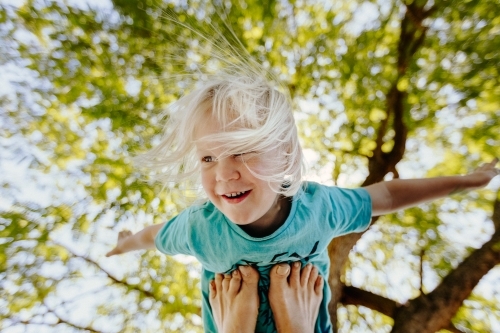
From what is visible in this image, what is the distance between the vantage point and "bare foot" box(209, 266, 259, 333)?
6.28 feet

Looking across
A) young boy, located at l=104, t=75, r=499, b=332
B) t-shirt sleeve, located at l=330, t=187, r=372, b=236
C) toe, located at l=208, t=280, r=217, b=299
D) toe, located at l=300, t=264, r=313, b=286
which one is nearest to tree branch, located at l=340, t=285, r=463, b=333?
young boy, located at l=104, t=75, r=499, b=332

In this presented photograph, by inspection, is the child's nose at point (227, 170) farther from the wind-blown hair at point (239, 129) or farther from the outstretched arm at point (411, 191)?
the outstretched arm at point (411, 191)

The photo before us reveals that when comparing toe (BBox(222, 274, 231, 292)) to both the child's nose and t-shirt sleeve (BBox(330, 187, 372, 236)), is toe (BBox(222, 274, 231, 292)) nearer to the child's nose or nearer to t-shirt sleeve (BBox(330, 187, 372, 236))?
t-shirt sleeve (BBox(330, 187, 372, 236))

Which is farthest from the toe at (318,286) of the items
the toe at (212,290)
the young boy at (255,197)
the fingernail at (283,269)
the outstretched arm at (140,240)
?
the outstretched arm at (140,240)

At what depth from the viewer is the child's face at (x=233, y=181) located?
148cm

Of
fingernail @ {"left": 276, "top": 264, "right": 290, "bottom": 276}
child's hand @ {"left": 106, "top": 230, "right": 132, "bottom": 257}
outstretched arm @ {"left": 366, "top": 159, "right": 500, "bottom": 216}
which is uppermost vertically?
outstretched arm @ {"left": 366, "top": 159, "right": 500, "bottom": 216}

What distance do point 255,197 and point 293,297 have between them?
73 centimetres

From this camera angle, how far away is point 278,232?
1732mm

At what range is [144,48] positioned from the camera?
114 inches

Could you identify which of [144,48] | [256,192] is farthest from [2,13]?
[256,192]

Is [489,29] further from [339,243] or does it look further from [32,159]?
[32,159]

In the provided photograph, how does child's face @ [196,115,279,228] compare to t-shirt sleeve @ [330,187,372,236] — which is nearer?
child's face @ [196,115,279,228]

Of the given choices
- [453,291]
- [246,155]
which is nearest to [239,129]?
[246,155]

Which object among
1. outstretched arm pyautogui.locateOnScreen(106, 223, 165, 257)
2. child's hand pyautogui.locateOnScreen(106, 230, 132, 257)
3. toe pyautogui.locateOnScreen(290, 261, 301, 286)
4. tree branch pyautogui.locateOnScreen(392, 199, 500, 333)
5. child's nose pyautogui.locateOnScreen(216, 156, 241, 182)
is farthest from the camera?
tree branch pyautogui.locateOnScreen(392, 199, 500, 333)
